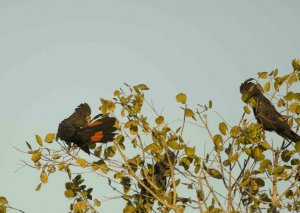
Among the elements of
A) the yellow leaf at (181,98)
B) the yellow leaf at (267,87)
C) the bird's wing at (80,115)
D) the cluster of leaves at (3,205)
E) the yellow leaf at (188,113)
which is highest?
the bird's wing at (80,115)

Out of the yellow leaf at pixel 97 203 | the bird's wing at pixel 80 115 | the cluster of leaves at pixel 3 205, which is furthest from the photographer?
the bird's wing at pixel 80 115

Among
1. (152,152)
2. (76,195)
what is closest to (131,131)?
(152,152)

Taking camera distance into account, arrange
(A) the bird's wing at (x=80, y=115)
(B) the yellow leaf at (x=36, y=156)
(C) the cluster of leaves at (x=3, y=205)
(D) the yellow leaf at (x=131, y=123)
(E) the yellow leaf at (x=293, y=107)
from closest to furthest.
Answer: (C) the cluster of leaves at (x=3, y=205) < (E) the yellow leaf at (x=293, y=107) < (B) the yellow leaf at (x=36, y=156) < (D) the yellow leaf at (x=131, y=123) < (A) the bird's wing at (x=80, y=115)

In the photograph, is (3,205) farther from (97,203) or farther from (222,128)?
(222,128)

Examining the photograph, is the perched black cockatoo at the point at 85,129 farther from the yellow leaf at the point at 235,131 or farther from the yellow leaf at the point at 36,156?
the yellow leaf at the point at 235,131

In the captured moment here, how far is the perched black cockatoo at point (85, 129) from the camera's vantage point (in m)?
5.24

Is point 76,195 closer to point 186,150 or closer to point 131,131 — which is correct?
point 131,131

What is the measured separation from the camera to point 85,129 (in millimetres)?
6375

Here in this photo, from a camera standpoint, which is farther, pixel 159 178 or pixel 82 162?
pixel 159 178

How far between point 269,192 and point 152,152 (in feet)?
4.36

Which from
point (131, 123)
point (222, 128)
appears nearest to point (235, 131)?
point (222, 128)

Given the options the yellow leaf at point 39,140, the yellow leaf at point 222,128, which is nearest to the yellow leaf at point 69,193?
the yellow leaf at point 39,140

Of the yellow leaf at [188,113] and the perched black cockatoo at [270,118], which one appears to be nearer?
the yellow leaf at [188,113]

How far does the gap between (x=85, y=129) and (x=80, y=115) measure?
83.2 inches
